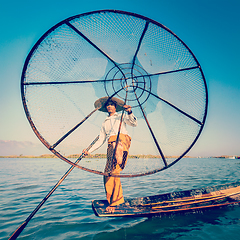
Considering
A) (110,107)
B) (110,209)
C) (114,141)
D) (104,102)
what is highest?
(104,102)

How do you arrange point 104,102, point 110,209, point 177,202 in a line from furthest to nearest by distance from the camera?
point 177,202 → point 104,102 → point 110,209

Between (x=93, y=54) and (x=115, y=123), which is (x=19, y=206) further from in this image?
(x=93, y=54)

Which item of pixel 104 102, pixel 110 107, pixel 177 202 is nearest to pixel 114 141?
pixel 110 107

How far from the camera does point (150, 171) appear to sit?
288 cm

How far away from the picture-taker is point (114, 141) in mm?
3355

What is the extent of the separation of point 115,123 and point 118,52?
1.59 metres

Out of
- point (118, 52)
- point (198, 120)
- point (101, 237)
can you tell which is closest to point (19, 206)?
point (101, 237)

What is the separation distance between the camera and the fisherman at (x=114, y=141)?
3.25 metres

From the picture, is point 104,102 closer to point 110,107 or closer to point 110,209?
point 110,107

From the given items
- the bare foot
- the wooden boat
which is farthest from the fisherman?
the wooden boat

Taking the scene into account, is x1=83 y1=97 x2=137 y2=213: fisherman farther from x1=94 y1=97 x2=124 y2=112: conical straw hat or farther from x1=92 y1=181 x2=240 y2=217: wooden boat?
x1=92 y1=181 x2=240 y2=217: wooden boat

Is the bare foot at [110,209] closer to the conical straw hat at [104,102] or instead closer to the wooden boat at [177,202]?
the wooden boat at [177,202]

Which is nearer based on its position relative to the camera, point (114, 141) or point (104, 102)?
point (114, 141)

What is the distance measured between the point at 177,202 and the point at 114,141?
2.52 metres
